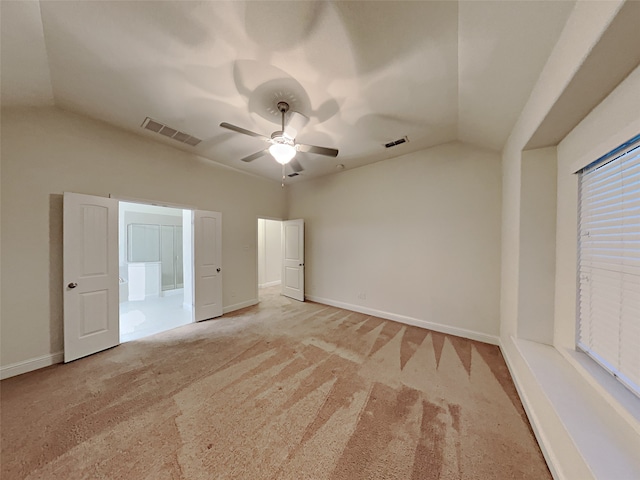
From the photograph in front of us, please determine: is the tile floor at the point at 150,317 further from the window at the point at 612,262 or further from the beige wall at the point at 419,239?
the window at the point at 612,262

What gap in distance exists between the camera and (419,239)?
3.43 m

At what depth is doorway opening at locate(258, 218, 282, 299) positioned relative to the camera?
20.8ft

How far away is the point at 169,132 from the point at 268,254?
13.8 ft

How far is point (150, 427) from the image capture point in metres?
1.56

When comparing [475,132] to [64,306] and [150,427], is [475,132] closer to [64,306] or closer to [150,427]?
[150,427]

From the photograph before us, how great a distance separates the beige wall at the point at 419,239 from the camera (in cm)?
292

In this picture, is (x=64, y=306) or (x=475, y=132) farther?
(x=475, y=132)

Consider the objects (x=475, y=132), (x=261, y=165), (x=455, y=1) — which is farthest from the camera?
(x=261, y=165)

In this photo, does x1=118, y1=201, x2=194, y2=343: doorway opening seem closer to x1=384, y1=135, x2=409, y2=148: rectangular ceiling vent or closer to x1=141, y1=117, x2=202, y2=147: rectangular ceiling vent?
x1=141, y1=117, x2=202, y2=147: rectangular ceiling vent

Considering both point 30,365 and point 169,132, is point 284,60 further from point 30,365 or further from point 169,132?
point 30,365

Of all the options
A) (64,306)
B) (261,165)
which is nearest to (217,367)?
(64,306)

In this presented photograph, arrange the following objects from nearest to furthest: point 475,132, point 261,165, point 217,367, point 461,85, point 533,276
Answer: point 461,85, point 533,276, point 217,367, point 475,132, point 261,165

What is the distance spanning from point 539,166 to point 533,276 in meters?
1.08

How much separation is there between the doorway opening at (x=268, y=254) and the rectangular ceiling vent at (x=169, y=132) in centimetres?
329
